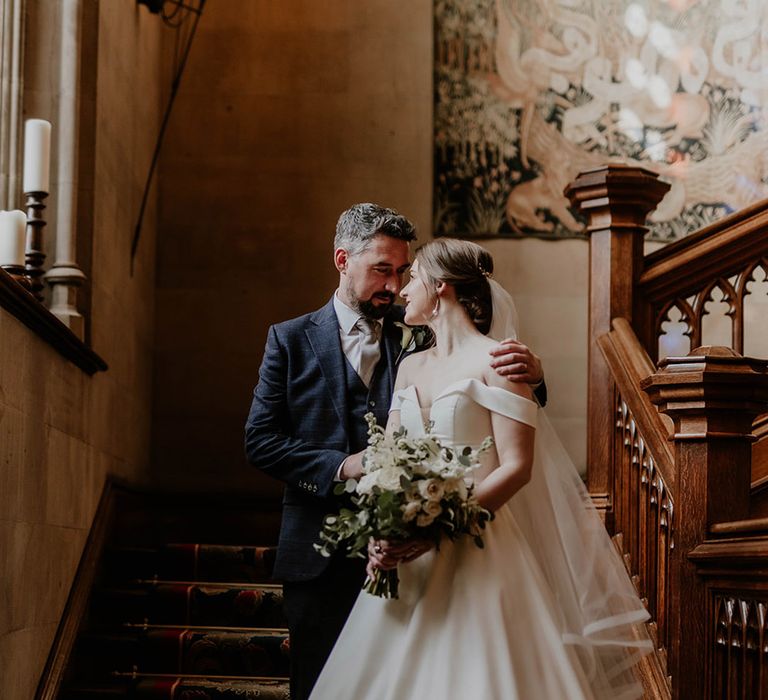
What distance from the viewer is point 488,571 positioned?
9.52ft

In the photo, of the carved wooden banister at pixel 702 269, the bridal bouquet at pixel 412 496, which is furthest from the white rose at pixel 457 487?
the carved wooden banister at pixel 702 269

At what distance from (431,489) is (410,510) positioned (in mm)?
69

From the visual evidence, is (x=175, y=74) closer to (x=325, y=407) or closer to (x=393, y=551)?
(x=325, y=407)

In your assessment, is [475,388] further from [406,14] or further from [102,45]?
[406,14]

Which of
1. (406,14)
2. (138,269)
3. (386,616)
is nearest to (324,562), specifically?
(386,616)

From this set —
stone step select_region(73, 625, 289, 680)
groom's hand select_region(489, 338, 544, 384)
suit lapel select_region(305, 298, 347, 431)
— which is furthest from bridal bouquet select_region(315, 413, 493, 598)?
stone step select_region(73, 625, 289, 680)

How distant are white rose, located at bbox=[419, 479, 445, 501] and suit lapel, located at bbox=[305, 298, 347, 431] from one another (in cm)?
60

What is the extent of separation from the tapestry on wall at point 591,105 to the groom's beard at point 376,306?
3616mm

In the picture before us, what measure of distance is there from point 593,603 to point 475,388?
679 millimetres

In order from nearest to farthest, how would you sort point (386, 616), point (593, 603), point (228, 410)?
point (386, 616) → point (593, 603) → point (228, 410)

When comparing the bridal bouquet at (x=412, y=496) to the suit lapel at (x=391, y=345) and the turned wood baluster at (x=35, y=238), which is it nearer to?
the suit lapel at (x=391, y=345)

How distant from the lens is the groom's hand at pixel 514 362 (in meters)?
2.99

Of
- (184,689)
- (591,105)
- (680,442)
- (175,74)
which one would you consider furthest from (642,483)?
(175,74)

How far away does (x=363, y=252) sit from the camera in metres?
3.33
